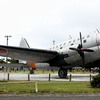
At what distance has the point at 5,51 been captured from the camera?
22578mm

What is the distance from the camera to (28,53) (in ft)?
77.8

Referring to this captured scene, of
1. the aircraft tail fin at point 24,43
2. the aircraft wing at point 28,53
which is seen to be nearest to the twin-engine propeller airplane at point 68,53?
the aircraft wing at point 28,53

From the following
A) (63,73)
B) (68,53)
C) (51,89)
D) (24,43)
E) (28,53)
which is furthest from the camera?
(24,43)

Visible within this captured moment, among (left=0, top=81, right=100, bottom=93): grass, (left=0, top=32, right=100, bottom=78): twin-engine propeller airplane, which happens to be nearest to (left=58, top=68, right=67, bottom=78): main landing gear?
(left=0, top=32, right=100, bottom=78): twin-engine propeller airplane

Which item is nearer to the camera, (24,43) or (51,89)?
(51,89)

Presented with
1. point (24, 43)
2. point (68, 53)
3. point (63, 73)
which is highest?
point (24, 43)

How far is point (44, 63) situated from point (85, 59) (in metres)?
6.90

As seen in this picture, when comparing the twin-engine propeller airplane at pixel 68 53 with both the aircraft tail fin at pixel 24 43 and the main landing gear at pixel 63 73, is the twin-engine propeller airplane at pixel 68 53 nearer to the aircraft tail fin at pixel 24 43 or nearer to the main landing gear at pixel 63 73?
the main landing gear at pixel 63 73

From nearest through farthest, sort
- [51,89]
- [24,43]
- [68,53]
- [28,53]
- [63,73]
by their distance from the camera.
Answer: [51,89] < [68,53] < [28,53] < [63,73] < [24,43]

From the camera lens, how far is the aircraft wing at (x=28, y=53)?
22297mm

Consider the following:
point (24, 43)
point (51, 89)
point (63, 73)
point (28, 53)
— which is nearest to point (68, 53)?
point (63, 73)

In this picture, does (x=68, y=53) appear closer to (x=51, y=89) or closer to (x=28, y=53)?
(x=28, y=53)

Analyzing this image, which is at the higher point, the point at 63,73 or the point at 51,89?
the point at 63,73

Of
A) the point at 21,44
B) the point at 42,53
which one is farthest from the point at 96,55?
the point at 21,44
